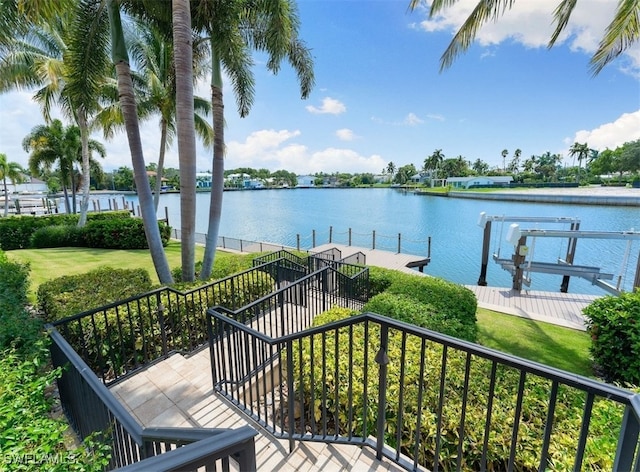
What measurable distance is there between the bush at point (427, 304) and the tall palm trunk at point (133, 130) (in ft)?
14.6

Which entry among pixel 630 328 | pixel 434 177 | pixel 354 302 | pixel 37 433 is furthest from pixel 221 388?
pixel 434 177

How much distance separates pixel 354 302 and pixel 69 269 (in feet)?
29.7

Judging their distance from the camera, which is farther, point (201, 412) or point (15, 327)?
point (201, 412)

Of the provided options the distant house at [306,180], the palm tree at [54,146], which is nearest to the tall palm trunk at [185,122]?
the palm tree at [54,146]

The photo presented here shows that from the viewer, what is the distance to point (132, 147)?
586cm

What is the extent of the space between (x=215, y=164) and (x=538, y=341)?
7.98m

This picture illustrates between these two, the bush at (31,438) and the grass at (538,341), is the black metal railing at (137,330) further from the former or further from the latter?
the grass at (538,341)

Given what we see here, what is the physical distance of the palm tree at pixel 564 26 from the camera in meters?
5.32

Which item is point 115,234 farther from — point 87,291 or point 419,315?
point 419,315

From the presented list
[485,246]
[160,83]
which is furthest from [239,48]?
[485,246]

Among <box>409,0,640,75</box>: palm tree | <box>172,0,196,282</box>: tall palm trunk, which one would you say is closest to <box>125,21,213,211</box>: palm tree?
<box>172,0,196,282</box>: tall palm trunk

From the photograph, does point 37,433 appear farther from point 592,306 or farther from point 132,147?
point 592,306

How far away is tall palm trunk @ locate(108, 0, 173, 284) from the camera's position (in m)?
5.61

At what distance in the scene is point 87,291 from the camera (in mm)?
4754
